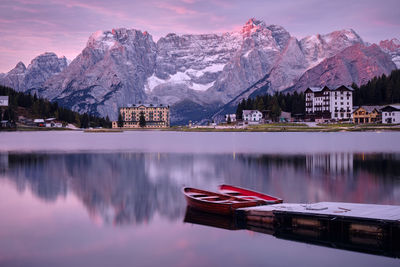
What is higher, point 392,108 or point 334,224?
point 392,108

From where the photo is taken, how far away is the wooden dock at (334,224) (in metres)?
25.6

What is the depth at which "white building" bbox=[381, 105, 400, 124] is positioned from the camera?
7682 inches

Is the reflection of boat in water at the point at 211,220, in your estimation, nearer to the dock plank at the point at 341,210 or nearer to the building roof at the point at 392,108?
the dock plank at the point at 341,210

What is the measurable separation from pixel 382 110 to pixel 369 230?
188480 mm

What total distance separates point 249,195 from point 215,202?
4866 mm

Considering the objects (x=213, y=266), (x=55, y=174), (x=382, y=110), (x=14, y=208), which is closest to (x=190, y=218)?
(x=213, y=266)

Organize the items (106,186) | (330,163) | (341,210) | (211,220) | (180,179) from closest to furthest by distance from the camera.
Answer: (341,210)
(211,220)
(106,186)
(180,179)
(330,163)

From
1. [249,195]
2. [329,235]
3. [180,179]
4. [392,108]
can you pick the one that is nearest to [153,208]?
[249,195]

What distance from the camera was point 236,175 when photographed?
195 feet

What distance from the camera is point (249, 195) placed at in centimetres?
3797

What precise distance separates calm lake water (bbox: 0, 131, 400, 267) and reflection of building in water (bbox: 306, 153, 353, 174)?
176mm

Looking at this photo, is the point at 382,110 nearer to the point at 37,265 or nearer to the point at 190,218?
the point at 190,218

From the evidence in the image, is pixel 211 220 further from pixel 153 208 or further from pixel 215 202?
pixel 153 208

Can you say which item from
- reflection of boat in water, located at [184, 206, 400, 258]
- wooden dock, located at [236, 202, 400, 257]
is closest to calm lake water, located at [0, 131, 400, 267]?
reflection of boat in water, located at [184, 206, 400, 258]
